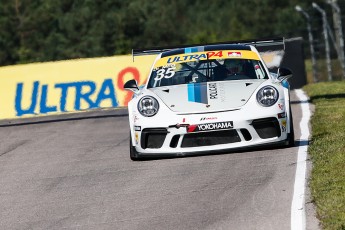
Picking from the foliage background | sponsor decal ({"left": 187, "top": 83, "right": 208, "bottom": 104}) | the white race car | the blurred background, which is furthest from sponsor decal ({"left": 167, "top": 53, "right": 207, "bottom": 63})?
the foliage background

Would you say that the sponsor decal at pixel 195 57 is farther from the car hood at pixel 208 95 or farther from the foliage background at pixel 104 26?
the foliage background at pixel 104 26

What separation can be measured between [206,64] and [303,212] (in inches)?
212

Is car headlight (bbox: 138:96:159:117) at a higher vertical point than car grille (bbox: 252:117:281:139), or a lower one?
higher

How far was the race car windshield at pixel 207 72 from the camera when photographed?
1337cm

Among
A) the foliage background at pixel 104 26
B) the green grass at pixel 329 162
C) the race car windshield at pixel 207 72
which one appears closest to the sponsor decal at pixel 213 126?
the green grass at pixel 329 162

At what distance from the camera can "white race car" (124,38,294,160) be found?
40.3 ft

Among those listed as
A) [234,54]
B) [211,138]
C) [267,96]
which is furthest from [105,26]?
[211,138]

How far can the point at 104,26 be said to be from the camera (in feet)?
A: 251

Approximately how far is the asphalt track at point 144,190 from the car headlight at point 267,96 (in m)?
0.56

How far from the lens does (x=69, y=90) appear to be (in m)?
25.5

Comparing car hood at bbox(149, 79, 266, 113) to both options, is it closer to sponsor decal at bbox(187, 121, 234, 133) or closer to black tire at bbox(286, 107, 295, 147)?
sponsor decal at bbox(187, 121, 234, 133)

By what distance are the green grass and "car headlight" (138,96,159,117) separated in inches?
71.5

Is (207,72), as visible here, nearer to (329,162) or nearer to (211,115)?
(211,115)

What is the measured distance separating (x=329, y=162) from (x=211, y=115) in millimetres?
1804
